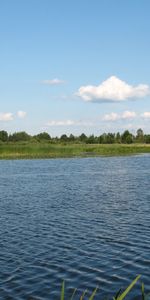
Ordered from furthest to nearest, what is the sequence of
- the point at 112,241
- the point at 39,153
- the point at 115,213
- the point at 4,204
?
the point at 39,153 < the point at 4,204 < the point at 115,213 < the point at 112,241

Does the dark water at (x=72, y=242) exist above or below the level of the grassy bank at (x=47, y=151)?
below

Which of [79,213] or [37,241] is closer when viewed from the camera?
[37,241]

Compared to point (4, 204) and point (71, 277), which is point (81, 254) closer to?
point (71, 277)

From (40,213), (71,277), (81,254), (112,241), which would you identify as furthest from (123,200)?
(71,277)

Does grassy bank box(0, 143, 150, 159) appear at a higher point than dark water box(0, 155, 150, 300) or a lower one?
higher

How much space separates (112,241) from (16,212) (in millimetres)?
11828

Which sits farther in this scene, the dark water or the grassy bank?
the grassy bank

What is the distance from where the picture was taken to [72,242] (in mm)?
22031

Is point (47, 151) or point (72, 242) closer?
point (72, 242)

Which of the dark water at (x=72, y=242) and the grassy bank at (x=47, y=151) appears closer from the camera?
the dark water at (x=72, y=242)

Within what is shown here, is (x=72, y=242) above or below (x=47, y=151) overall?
below

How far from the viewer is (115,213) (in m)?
30.4

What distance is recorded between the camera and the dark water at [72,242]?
15945 mm

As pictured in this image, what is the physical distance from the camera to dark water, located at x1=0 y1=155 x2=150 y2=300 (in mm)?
15945
